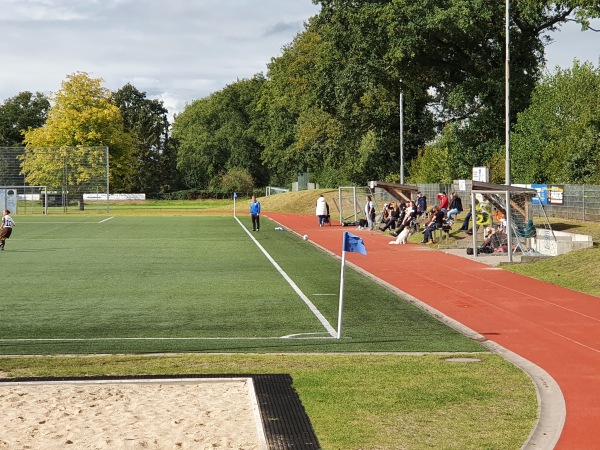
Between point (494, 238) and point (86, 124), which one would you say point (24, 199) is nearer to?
point (86, 124)

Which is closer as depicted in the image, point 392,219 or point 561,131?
point 392,219

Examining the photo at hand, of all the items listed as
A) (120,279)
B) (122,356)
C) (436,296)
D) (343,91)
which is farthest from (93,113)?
(122,356)

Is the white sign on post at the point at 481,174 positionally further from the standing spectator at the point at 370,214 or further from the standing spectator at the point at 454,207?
the standing spectator at the point at 370,214

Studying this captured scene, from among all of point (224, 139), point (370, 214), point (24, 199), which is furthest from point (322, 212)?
point (224, 139)

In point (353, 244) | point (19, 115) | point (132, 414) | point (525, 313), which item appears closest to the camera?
point (132, 414)

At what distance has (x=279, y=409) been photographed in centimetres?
929

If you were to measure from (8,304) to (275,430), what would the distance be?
11.7 m

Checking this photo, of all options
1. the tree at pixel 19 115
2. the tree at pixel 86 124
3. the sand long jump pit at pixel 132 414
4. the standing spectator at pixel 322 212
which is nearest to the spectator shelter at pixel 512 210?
the sand long jump pit at pixel 132 414

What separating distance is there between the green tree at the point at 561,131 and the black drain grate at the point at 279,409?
135ft

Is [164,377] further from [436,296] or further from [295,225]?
[295,225]

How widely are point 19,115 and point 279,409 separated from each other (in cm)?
13113

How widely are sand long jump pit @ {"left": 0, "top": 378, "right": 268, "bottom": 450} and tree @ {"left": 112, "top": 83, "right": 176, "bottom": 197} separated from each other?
374 ft

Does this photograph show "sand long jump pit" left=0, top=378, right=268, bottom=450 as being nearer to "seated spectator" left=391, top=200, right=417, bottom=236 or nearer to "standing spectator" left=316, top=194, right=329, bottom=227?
"seated spectator" left=391, top=200, right=417, bottom=236

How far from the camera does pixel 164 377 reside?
10.7 metres
